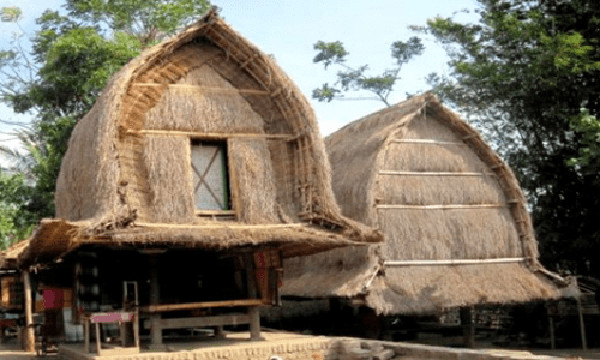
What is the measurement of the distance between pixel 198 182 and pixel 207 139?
29.4 inches

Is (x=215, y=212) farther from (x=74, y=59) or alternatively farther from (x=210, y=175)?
(x=74, y=59)

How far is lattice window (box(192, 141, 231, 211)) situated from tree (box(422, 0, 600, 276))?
7.90 metres

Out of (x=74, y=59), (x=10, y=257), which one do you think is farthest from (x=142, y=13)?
(x=10, y=257)

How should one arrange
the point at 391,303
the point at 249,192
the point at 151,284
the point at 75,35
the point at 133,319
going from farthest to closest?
the point at 75,35
the point at 391,303
the point at 249,192
the point at 151,284
the point at 133,319

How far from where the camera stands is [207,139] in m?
12.3

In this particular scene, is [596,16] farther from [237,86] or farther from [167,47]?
[167,47]

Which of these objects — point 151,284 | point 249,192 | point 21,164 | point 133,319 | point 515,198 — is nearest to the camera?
point 133,319

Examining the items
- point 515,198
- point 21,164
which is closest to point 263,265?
point 515,198

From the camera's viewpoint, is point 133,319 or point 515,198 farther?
point 515,198

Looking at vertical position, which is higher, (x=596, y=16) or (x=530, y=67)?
(x=596, y=16)

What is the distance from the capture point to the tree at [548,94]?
17.3 m

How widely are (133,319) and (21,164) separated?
83.9 ft

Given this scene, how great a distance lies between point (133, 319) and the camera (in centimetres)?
1072

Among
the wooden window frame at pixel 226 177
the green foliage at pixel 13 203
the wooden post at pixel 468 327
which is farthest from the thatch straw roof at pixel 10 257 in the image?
the wooden post at pixel 468 327
